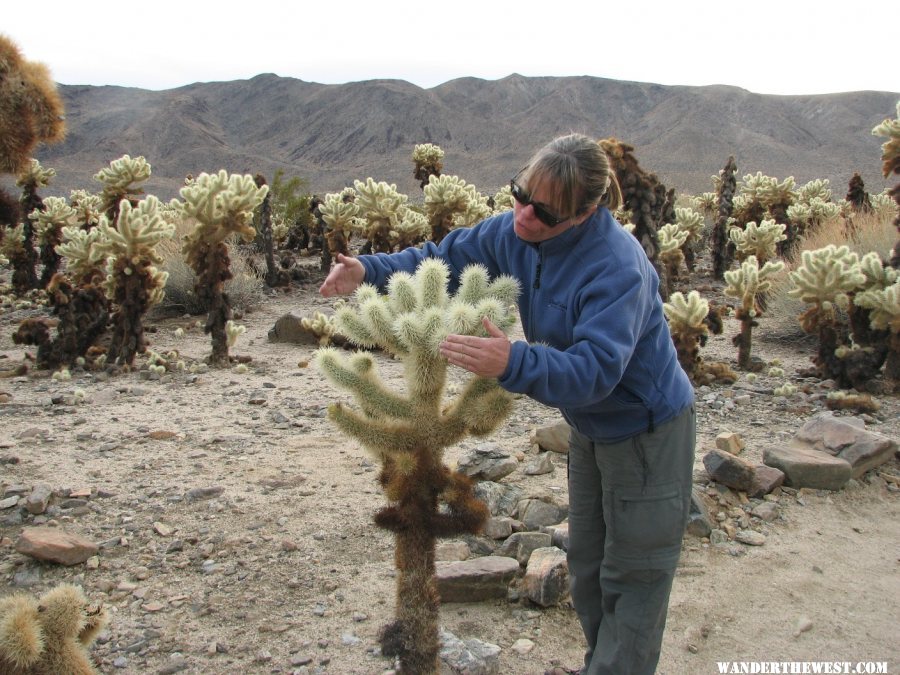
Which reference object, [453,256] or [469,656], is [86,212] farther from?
[469,656]

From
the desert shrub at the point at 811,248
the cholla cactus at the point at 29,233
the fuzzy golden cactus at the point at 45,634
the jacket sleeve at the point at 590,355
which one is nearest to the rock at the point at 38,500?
the fuzzy golden cactus at the point at 45,634

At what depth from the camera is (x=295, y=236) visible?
16797mm

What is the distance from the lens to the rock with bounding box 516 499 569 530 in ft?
12.6

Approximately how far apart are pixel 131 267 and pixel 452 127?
5185 cm

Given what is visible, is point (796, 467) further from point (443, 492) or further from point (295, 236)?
point (295, 236)

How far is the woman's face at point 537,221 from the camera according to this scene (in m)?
2.07

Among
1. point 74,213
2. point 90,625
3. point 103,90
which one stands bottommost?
point 90,625

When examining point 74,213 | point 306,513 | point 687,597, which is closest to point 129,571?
point 306,513

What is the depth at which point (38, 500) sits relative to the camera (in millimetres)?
3789

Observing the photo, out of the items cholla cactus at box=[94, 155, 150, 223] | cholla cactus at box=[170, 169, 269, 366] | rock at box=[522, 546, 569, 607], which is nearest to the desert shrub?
cholla cactus at box=[170, 169, 269, 366]

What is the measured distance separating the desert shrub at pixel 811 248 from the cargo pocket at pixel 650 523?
6.64 m

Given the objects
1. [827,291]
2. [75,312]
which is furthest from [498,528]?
[75,312]

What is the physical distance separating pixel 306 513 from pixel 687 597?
2.01 m

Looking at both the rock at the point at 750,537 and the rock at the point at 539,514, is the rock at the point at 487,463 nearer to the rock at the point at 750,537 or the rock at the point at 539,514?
the rock at the point at 539,514
